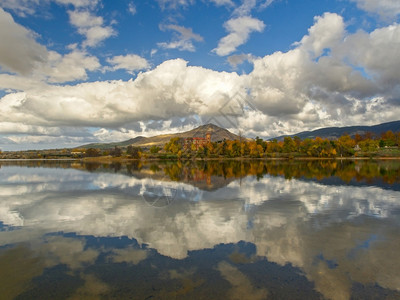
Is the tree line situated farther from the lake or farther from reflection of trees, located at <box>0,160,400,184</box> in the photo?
the lake

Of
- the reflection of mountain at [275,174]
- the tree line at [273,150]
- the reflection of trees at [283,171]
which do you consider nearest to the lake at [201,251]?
the reflection of mountain at [275,174]

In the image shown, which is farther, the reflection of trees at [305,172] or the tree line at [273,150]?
the tree line at [273,150]

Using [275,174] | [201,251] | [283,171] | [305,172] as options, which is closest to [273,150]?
[283,171]

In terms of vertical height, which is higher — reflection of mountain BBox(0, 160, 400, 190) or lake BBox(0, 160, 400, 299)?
lake BBox(0, 160, 400, 299)

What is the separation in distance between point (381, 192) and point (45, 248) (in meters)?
33.2

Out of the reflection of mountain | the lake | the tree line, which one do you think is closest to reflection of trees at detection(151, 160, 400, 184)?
the reflection of mountain

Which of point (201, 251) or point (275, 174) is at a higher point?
point (201, 251)

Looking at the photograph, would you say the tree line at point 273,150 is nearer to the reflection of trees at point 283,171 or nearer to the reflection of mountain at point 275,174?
the reflection of trees at point 283,171

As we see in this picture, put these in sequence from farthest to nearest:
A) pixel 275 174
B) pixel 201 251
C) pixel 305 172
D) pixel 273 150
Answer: pixel 273 150 < pixel 305 172 < pixel 275 174 < pixel 201 251

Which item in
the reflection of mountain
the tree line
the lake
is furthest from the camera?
the tree line

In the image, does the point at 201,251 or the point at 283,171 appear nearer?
the point at 201,251

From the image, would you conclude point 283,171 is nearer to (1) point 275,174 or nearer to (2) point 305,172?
(2) point 305,172

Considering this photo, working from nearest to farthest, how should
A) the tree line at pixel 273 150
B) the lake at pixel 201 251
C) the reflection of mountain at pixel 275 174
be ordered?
the lake at pixel 201 251 < the reflection of mountain at pixel 275 174 < the tree line at pixel 273 150

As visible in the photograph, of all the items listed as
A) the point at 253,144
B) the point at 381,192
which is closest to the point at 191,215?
the point at 381,192
